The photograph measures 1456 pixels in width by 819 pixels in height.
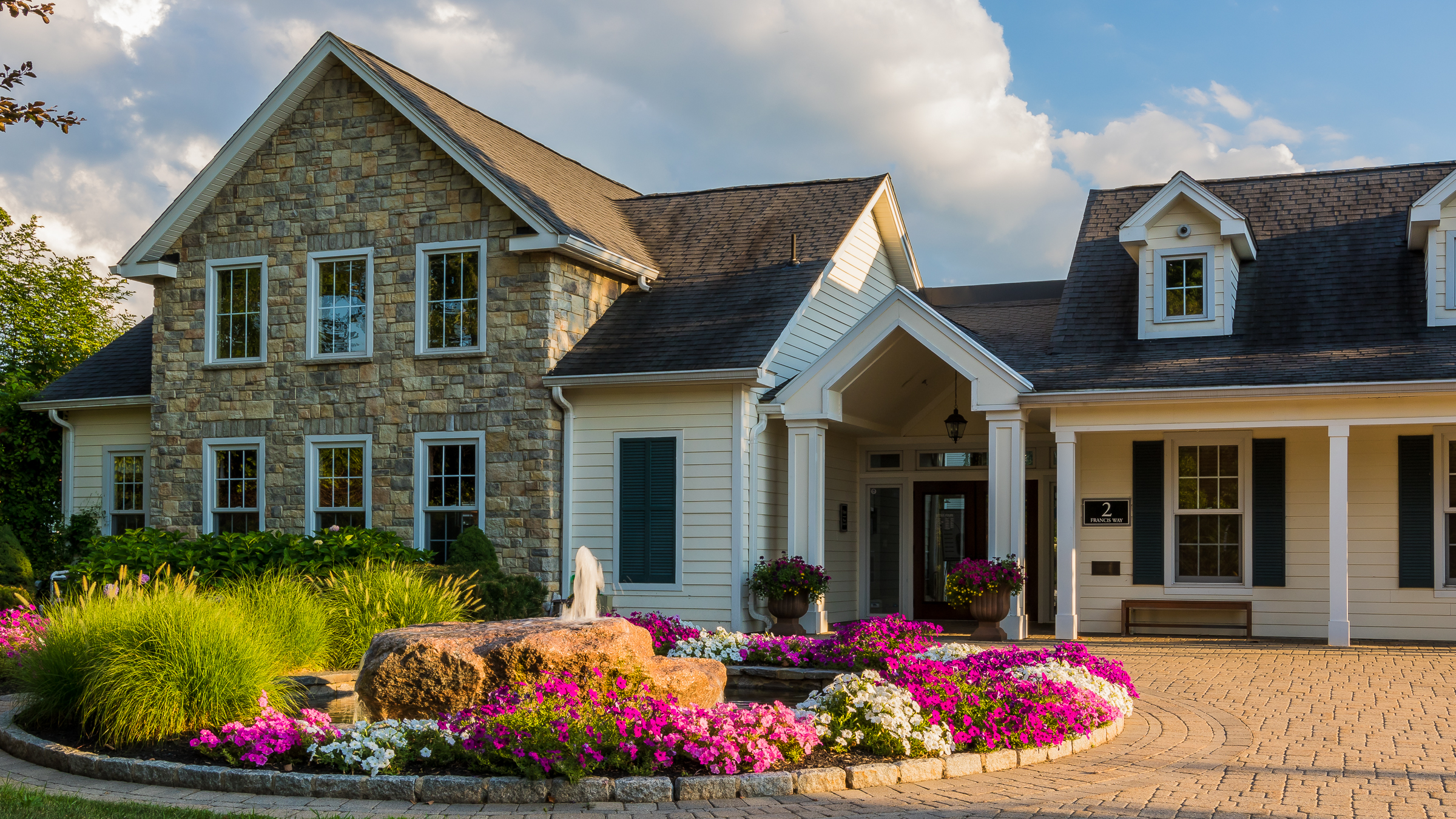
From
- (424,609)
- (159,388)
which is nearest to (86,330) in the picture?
(159,388)

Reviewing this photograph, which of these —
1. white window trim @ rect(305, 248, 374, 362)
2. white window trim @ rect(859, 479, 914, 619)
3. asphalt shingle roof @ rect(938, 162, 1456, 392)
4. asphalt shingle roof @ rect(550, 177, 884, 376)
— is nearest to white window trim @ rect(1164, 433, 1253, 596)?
asphalt shingle roof @ rect(938, 162, 1456, 392)

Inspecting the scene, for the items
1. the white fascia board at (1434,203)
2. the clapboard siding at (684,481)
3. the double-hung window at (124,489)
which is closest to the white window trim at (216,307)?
the double-hung window at (124,489)

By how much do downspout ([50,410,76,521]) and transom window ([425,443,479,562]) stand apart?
661 cm

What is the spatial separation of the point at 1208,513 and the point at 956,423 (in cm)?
322

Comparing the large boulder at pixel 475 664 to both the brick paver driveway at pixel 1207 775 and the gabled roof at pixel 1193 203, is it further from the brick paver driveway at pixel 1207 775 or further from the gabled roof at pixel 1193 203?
the gabled roof at pixel 1193 203

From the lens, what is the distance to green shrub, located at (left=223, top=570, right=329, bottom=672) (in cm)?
952

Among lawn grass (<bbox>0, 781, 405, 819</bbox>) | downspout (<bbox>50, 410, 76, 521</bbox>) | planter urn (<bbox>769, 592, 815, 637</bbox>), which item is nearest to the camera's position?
lawn grass (<bbox>0, 781, 405, 819</bbox>)

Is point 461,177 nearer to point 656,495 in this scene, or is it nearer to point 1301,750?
point 656,495

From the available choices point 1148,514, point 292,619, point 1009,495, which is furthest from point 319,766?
point 1148,514

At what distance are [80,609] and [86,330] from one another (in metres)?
26.8

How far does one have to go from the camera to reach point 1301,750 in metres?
7.71

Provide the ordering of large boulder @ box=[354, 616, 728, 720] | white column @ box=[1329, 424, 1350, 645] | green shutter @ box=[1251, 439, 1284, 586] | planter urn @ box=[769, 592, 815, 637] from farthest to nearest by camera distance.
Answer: planter urn @ box=[769, 592, 815, 637] → green shutter @ box=[1251, 439, 1284, 586] → white column @ box=[1329, 424, 1350, 645] → large boulder @ box=[354, 616, 728, 720]

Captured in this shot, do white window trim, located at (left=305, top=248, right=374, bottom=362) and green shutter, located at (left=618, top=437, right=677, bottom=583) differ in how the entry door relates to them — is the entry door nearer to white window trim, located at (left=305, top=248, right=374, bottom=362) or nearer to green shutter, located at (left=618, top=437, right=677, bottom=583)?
green shutter, located at (left=618, top=437, right=677, bottom=583)

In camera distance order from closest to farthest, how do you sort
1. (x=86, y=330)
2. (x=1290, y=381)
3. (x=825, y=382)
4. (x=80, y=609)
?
(x=80, y=609) → (x=1290, y=381) → (x=825, y=382) → (x=86, y=330)
